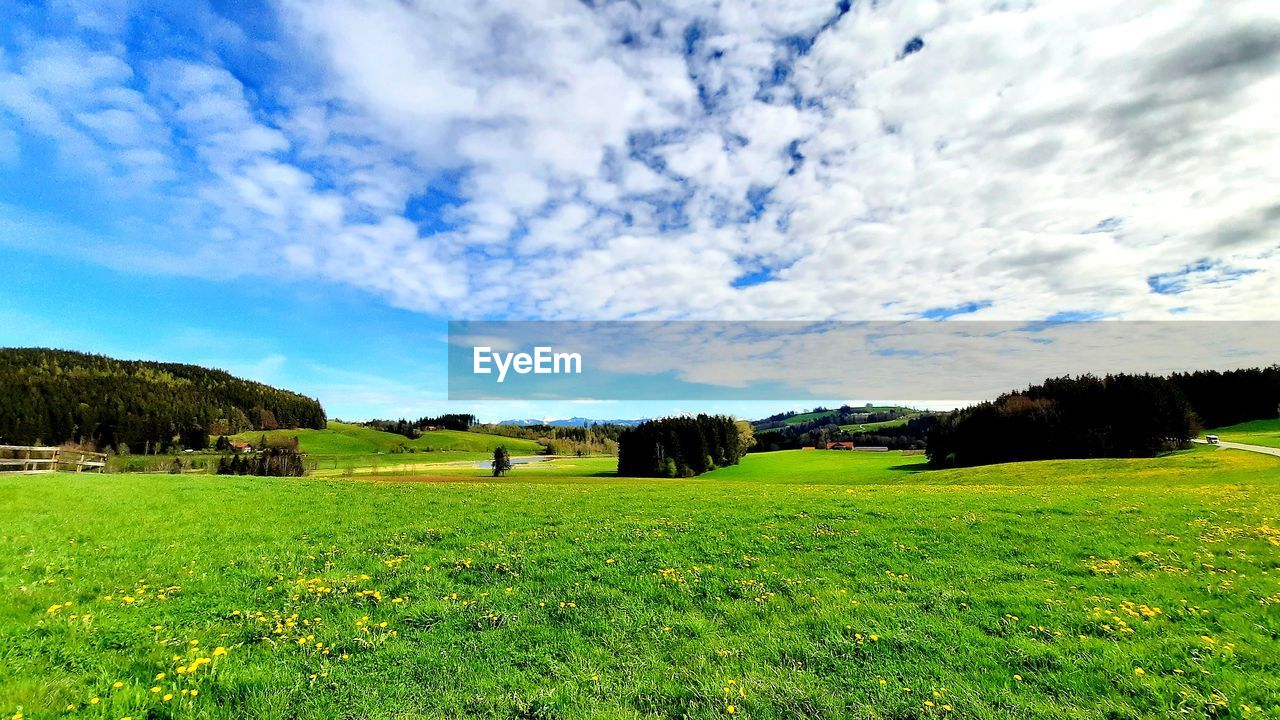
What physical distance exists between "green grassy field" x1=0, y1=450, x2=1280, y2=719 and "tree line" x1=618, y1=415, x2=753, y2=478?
99.5m

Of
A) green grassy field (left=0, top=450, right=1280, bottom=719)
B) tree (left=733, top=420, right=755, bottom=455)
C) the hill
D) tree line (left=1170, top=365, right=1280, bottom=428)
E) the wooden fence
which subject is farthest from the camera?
the hill

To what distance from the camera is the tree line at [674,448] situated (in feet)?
385

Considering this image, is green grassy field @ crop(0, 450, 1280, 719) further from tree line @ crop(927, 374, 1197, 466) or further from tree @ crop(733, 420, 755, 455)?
tree @ crop(733, 420, 755, 455)

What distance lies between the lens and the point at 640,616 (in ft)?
32.5

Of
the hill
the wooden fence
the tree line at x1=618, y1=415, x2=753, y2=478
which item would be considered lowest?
the tree line at x1=618, y1=415, x2=753, y2=478

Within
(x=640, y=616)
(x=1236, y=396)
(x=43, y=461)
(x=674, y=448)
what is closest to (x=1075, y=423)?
(x=1236, y=396)

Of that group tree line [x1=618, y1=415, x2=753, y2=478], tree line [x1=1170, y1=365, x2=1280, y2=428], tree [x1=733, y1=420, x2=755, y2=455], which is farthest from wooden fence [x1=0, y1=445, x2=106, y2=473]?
tree line [x1=1170, y1=365, x2=1280, y2=428]

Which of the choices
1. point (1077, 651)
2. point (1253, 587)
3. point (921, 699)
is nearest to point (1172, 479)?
point (1253, 587)

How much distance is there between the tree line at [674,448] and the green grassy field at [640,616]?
99.5 m

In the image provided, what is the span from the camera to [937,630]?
29.7ft

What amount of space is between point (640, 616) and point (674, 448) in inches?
4347

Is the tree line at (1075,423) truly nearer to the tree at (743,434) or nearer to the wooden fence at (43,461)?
the tree at (743,434)

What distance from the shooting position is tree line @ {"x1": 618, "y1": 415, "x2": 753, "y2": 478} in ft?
385

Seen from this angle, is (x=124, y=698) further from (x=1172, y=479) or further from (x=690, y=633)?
(x=1172, y=479)
